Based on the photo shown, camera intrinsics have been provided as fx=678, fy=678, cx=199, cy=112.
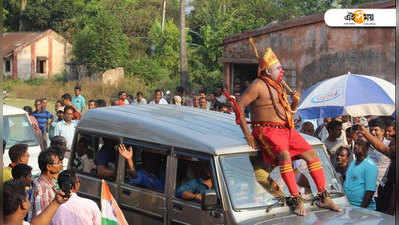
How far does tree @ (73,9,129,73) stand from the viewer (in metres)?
42.1

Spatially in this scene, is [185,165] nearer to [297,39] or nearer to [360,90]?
[360,90]

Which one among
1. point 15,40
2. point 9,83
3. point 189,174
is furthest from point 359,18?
point 15,40

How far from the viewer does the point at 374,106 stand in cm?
901

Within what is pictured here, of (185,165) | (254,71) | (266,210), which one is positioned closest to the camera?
(266,210)

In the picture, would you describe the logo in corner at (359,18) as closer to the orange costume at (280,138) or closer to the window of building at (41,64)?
the orange costume at (280,138)

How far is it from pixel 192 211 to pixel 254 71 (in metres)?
17.5

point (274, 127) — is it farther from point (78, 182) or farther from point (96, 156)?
point (96, 156)

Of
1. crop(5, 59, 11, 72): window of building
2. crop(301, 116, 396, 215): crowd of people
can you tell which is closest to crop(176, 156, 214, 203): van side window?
crop(301, 116, 396, 215): crowd of people

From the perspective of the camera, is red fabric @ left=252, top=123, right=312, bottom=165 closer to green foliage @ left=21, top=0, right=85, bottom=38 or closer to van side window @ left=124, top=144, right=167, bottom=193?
van side window @ left=124, top=144, right=167, bottom=193

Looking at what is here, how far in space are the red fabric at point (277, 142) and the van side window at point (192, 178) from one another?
1.82ft

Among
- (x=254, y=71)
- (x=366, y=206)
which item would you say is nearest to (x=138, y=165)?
(x=366, y=206)

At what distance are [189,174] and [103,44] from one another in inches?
1458

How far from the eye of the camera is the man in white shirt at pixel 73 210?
17.5ft

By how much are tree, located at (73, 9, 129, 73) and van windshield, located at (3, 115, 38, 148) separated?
30759 mm
